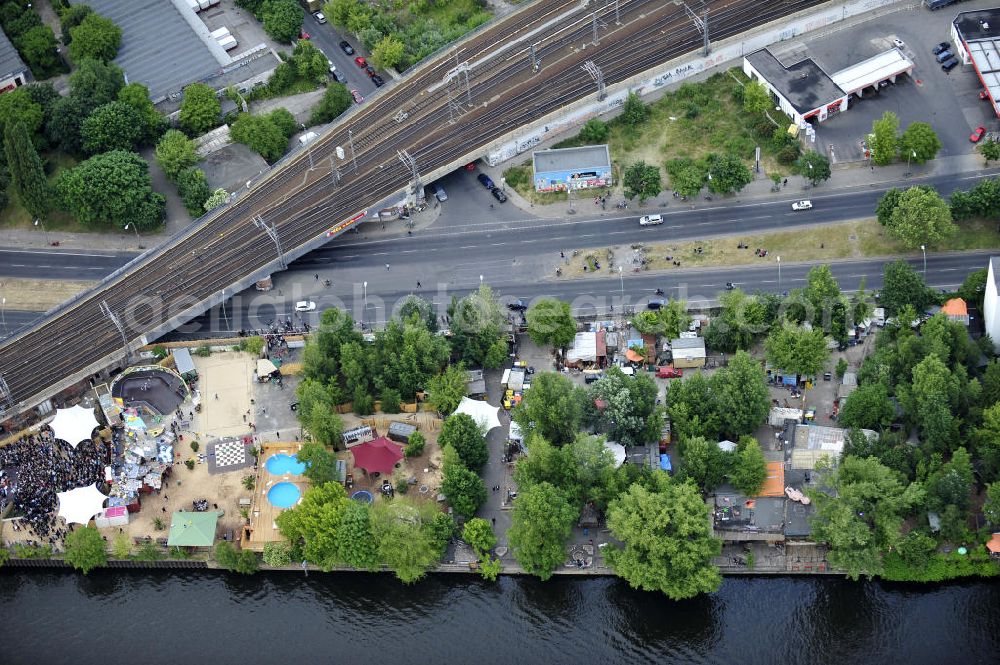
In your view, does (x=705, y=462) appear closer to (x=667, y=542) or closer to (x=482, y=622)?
(x=667, y=542)

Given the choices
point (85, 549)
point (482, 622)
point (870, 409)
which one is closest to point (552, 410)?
point (482, 622)

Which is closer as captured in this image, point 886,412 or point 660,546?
point 660,546

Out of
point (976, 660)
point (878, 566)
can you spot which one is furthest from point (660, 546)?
point (976, 660)

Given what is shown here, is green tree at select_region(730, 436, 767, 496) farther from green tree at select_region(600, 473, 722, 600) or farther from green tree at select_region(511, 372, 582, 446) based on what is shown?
green tree at select_region(511, 372, 582, 446)

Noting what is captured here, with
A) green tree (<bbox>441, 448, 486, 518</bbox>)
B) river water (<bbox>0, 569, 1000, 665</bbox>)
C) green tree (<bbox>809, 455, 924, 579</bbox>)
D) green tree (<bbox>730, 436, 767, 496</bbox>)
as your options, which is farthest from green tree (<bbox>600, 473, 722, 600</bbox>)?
green tree (<bbox>441, 448, 486, 518</bbox>)

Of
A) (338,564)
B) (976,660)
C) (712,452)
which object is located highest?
(712,452)

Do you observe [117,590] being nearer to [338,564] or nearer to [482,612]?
[338,564]

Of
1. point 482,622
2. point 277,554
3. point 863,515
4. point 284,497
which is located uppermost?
point 284,497
